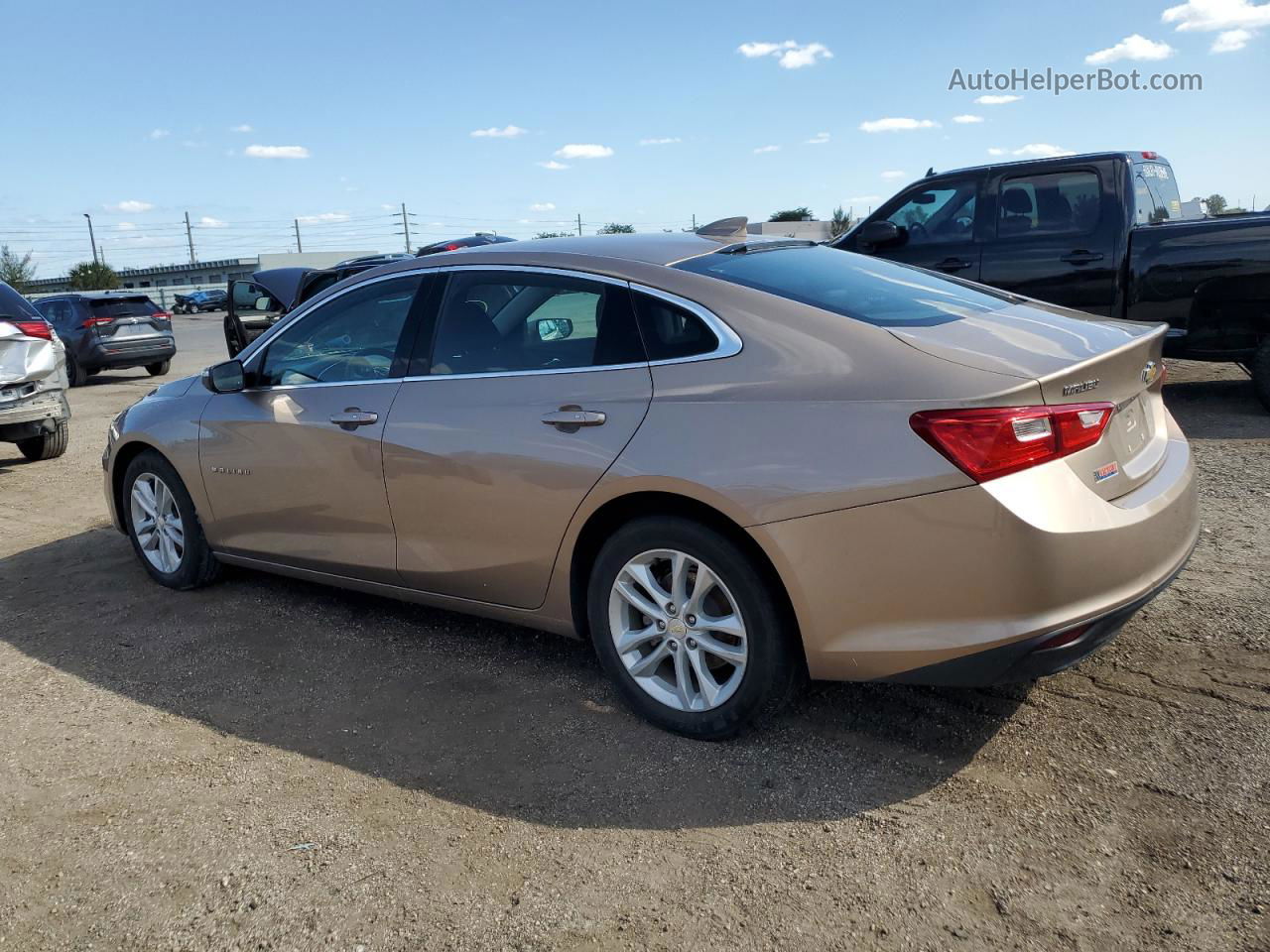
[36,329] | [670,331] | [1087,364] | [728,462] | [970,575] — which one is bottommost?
[970,575]

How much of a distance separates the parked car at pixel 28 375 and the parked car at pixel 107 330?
27.4 ft

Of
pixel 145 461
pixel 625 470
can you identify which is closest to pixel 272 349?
pixel 145 461

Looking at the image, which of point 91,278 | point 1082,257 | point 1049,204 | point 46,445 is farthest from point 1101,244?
point 91,278

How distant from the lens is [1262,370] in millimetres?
7555

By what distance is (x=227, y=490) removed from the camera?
4773mm

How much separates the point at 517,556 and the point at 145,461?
8.49 feet

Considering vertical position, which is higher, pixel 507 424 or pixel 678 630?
pixel 507 424

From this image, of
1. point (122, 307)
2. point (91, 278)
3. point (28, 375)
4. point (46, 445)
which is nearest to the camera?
point (28, 375)

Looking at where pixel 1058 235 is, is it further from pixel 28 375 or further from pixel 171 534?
pixel 28 375

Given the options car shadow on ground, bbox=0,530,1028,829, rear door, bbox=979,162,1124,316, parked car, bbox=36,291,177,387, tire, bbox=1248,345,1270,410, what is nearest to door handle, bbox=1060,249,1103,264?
rear door, bbox=979,162,1124,316

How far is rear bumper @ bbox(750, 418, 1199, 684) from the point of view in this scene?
2.73 metres

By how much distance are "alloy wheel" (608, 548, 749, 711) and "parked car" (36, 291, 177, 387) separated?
1617cm

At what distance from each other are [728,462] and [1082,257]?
20.3 ft

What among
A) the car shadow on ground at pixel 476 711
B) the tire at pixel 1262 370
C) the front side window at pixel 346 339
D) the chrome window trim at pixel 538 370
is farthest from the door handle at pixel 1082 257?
the front side window at pixel 346 339
